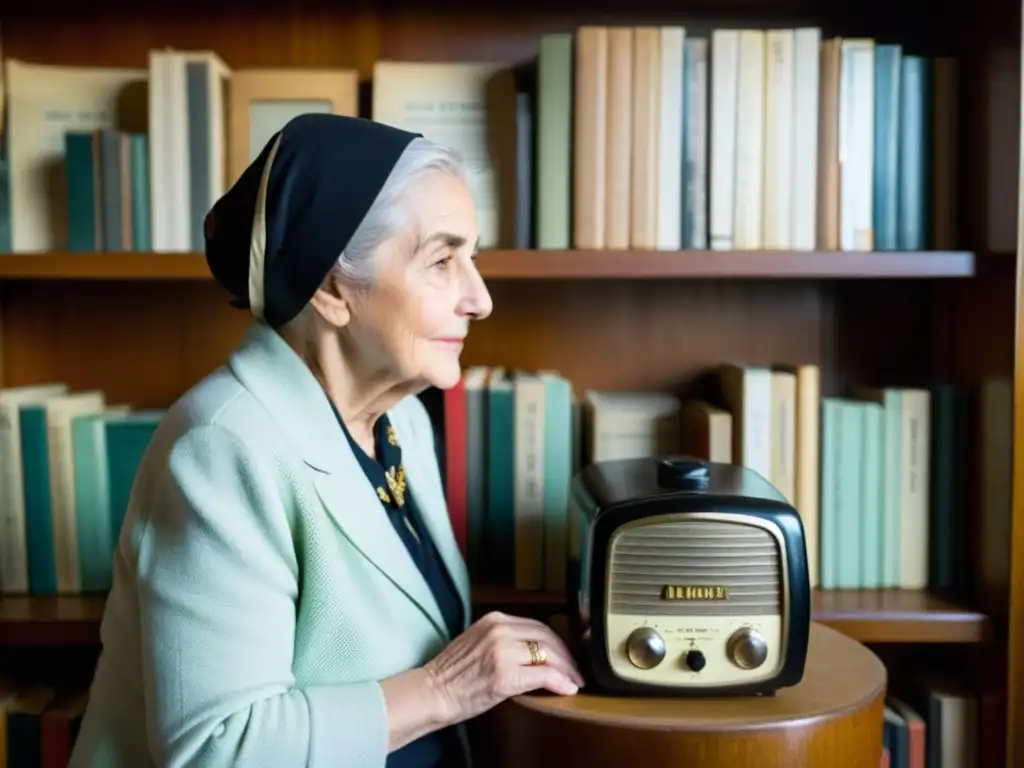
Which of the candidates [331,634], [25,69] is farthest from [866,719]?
[25,69]

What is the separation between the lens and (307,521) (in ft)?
3.00

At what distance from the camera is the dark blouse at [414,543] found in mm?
1016

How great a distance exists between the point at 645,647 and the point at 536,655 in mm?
114

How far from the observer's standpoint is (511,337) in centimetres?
146

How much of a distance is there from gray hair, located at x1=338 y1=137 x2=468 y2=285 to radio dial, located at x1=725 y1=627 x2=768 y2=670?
1.66ft

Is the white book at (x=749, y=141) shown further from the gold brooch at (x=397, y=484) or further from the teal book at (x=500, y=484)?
the gold brooch at (x=397, y=484)

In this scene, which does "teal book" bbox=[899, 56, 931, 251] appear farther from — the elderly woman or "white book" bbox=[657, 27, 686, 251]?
the elderly woman

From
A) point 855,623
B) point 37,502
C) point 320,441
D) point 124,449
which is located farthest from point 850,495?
point 37,502

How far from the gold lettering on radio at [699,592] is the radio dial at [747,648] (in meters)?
0.04

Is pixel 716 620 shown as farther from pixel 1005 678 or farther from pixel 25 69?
pixel 25 69

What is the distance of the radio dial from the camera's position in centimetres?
91

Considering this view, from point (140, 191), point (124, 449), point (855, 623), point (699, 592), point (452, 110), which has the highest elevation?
point (452, 110)

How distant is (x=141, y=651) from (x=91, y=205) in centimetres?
63

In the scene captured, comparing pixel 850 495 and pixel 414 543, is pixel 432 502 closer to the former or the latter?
pixel 414 543
